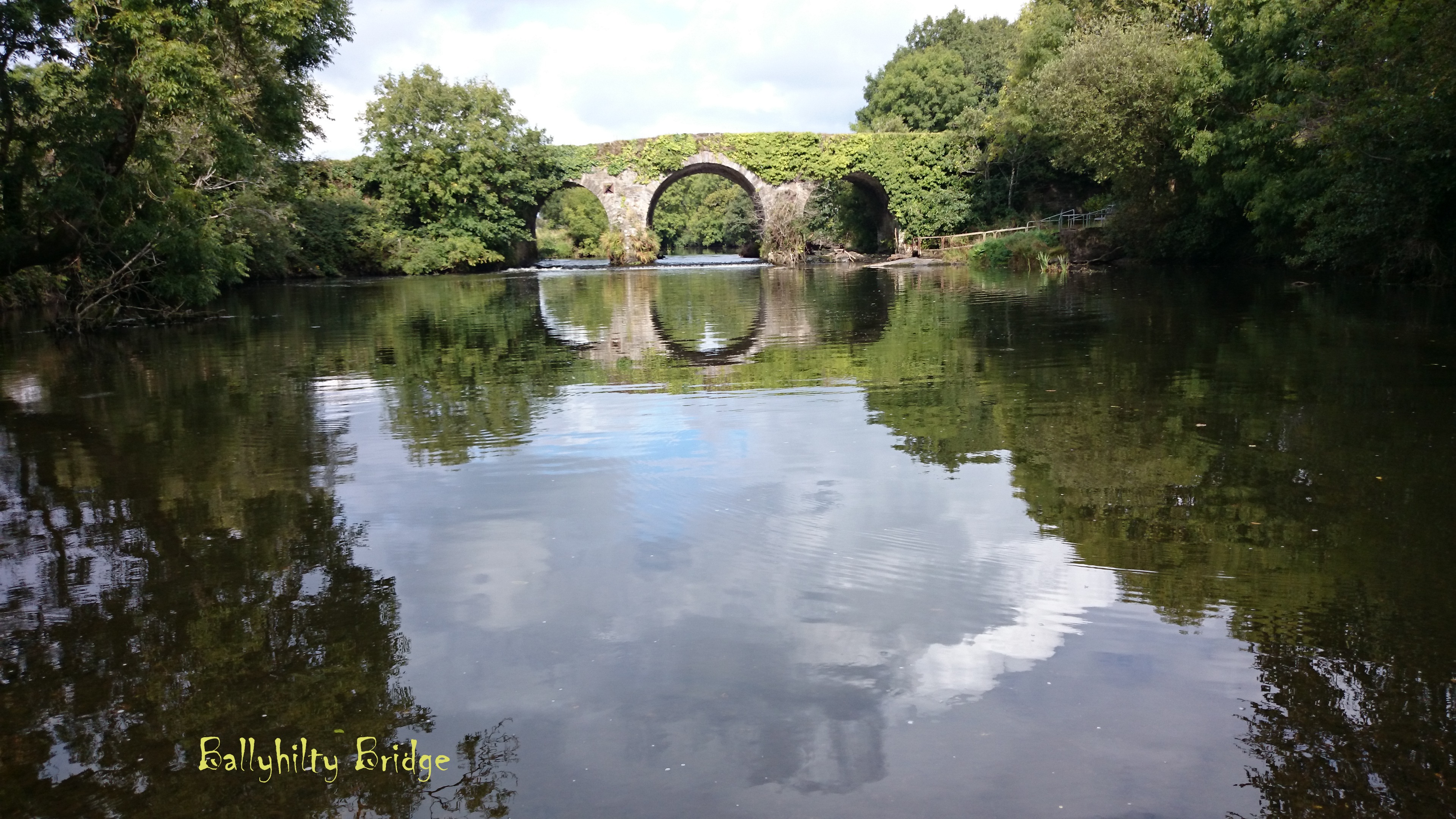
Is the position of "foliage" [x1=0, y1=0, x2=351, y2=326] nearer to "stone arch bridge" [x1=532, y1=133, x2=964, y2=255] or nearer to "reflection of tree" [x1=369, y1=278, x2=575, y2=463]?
"reflection of tree" [x1=369, y1=278, x2=575, y2=463]

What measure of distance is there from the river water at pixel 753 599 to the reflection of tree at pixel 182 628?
0.06ft

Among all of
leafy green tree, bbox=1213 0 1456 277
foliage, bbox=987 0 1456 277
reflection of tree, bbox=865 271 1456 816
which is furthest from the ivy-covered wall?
reflection of tree, bbox=865 271 1456 816

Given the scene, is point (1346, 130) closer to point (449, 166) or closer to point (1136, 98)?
point (1136, 98)

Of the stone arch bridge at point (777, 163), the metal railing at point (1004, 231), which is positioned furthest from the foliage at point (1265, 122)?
the stone arch bridge at point (777, 163)

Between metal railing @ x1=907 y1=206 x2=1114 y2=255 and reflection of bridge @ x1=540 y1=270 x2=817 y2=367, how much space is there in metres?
16.1

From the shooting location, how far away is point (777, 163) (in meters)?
43.0

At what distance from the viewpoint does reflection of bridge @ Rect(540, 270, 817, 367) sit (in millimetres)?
12094

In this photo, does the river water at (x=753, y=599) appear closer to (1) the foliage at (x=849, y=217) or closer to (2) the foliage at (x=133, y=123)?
(2) the foliage at (x=133, y=123)

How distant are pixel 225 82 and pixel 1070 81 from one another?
68.0 ft

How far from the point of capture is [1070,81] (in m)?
26.3

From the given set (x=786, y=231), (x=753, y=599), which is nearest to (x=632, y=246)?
(x=786, y=231)

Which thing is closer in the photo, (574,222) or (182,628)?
(182,628)

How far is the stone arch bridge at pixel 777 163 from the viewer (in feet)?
140

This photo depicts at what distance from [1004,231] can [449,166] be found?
75.7ft
